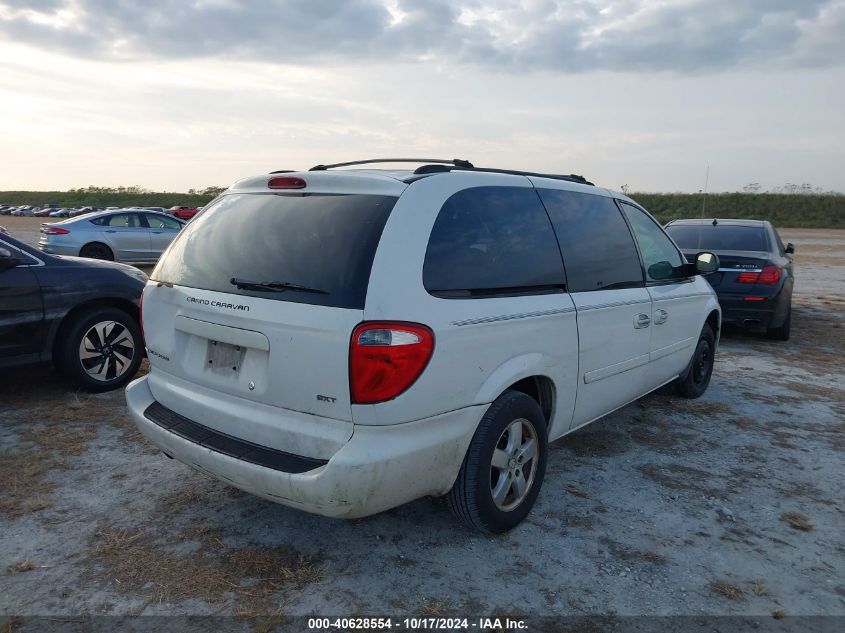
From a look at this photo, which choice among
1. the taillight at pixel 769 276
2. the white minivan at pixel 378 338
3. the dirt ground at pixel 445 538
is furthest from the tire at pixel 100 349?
the taillight at pixel 769 276

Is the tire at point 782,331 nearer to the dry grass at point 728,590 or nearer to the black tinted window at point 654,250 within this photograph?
the black tinted window at point 654,250

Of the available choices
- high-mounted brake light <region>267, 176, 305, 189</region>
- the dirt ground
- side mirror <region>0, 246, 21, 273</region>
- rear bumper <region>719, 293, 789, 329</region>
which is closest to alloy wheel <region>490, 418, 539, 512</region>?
the dirt ground

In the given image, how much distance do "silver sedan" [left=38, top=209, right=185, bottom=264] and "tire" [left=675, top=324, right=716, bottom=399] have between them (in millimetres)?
11999

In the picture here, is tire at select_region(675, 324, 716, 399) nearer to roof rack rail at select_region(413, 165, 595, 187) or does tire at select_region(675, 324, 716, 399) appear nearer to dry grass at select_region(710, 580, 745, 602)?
roof rack rail at select_region(413, 165, 595, 187)

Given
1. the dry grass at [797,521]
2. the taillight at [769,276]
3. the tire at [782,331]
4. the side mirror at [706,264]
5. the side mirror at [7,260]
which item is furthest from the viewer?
the tire at [782,331]

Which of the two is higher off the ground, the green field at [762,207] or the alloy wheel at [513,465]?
the green field at [762,207]

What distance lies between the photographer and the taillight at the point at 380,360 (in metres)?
2.58

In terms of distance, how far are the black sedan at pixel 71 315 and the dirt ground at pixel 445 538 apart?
0.60m

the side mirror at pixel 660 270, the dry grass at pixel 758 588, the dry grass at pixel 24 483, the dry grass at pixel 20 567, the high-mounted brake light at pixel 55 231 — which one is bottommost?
the dry grass at pixel 758 588

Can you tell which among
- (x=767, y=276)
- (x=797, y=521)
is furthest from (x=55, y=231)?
(x=797, y=521)

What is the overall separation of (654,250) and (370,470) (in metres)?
3.11

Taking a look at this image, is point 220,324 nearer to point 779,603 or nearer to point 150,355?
point 150,355

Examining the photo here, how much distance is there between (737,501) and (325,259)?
277 cm

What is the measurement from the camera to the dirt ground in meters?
2.76
